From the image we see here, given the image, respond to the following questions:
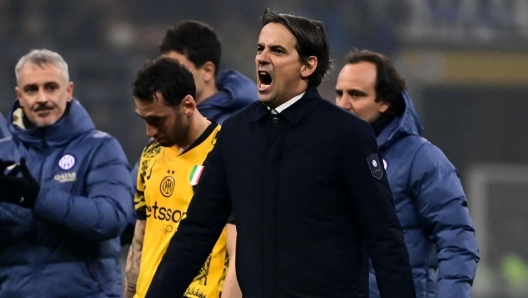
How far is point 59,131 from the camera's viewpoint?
484cm

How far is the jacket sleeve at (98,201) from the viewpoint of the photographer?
15.0ft

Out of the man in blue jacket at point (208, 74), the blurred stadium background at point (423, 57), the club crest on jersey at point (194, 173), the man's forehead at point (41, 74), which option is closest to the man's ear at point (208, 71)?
the man in blue jacket at point (208, 74)

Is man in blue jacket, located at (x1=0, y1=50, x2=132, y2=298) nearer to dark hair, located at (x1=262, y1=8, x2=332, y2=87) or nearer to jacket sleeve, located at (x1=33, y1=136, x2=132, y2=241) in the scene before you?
jacket sleeve, located at (x1=33, y1=136, x2=132, y2=241)

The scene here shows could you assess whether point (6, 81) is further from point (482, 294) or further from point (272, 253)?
point (272, 253)

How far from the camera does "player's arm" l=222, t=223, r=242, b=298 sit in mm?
3832

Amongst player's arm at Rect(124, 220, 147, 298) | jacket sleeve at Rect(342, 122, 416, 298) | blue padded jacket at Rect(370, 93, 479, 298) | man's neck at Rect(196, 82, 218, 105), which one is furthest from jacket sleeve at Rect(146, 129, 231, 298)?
man's neck at Rect(196, 82, 218, 105)

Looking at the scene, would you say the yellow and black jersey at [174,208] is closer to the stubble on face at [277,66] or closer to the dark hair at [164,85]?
the dark hair at [164,85]

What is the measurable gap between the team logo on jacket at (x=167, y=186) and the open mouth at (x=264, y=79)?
0.82 meters

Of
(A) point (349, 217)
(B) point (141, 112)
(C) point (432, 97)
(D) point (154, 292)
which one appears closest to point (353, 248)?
(A) point (349, 217)

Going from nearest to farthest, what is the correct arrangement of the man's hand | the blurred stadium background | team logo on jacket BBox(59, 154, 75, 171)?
the man's hand, team logo on jacket BBox(59, 154, 75, 171), the blurred stadium background

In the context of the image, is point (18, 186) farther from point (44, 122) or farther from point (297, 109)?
point (297, 109)

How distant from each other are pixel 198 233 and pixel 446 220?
1.17m

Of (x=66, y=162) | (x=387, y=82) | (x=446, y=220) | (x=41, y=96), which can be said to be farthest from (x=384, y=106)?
(x=41, y=96)

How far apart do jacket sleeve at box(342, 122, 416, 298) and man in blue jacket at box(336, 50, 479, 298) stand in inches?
35.7
